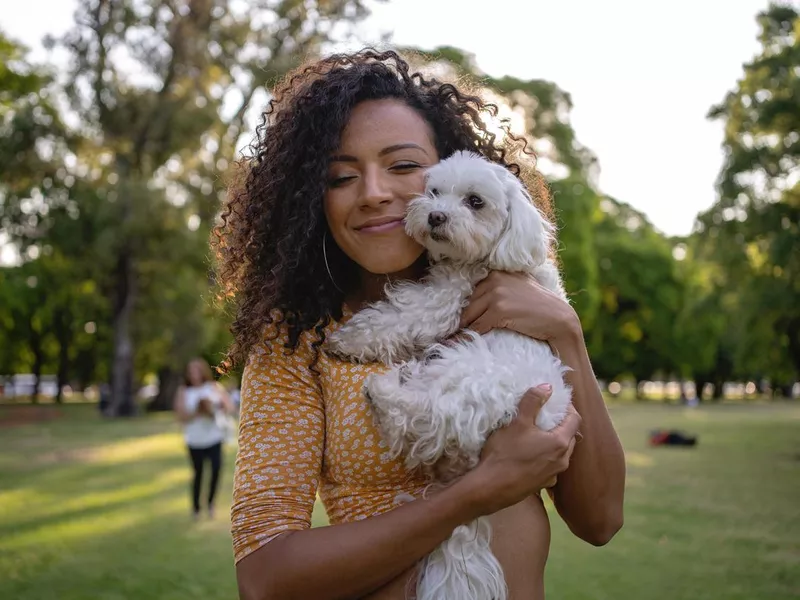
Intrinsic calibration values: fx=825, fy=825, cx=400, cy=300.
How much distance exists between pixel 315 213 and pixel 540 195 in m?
1.07

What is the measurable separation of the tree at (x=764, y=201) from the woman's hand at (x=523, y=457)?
19.2 meters

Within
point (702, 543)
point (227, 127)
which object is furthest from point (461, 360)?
point (227, 127)

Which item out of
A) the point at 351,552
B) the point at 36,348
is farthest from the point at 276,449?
the point at 36,348

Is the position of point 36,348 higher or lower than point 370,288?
lower

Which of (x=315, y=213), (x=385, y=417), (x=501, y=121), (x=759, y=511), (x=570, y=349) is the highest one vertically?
(x=501, y=121)

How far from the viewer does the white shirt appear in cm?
1123

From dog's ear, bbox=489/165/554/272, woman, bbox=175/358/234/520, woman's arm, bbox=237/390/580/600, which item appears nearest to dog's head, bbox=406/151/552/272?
dog's ear, bbox=489/165/554/272

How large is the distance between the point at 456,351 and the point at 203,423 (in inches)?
370

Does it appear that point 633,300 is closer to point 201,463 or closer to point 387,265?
point 201,463

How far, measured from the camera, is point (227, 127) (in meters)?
32.0

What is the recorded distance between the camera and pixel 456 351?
254 centimetres

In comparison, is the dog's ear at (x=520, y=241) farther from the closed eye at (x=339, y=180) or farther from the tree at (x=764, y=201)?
the tree at (x=764, y=201)

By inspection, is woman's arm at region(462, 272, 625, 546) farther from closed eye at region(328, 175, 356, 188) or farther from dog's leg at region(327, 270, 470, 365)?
closed eye at region(328, 175, 356, 188)

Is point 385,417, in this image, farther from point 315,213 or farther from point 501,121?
point 501,121
